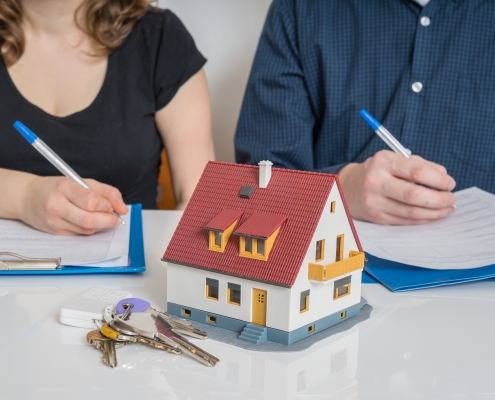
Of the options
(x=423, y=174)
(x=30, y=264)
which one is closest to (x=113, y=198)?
(x=30, y=264)

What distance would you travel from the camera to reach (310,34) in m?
1.32

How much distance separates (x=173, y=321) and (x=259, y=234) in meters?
0.12

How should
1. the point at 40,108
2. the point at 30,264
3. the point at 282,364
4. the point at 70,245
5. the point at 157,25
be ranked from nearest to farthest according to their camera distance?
the point at 282,364 < the point at 30,264 < the point at 70,245 < the point at 40,108 < the point at 157,25

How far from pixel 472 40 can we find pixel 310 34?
34 cm

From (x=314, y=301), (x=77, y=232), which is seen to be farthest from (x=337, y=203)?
(x=77, y=232)

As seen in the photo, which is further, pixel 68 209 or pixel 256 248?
pixel 68 209

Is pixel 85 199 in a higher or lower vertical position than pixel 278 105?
lower

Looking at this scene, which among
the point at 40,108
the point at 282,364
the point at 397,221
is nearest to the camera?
the point at 282,364

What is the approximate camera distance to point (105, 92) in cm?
129

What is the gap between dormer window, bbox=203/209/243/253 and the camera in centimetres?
57

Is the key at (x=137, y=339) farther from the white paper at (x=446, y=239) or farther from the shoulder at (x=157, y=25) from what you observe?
the shoulder at (x=157, y=25)

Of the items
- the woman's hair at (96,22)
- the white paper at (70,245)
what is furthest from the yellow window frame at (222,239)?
the woman's hair at (96,22)

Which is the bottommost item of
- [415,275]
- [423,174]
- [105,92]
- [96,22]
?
[415,275]

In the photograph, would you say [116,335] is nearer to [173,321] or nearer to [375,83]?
[173,321]
